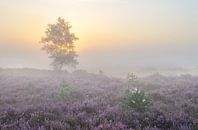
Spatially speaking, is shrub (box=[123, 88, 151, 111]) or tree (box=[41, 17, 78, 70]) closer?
shrub (box=[123, 88, 151, 111])

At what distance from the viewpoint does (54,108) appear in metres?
13.4

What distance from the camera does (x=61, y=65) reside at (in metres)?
49.2

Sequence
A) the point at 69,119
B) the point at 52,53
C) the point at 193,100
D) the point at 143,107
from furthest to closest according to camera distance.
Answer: the point at 52,53
the point at 193,100
the point at 143,107
the point at 69,119

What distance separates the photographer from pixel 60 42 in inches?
1908

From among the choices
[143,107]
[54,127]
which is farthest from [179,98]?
[54,127]

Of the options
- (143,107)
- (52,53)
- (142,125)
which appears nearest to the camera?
(142,125)

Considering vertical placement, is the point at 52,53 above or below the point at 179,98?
above

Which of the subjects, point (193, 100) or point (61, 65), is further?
point (61, 65)

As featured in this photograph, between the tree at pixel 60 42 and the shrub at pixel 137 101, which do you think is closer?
the shrub at pixel 137 101

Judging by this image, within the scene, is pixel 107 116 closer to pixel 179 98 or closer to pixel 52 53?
pixel 179 98

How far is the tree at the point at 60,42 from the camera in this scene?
4841 cm

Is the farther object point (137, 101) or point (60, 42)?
point (60, 42)

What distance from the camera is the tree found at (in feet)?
159

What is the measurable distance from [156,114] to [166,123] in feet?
4.52
